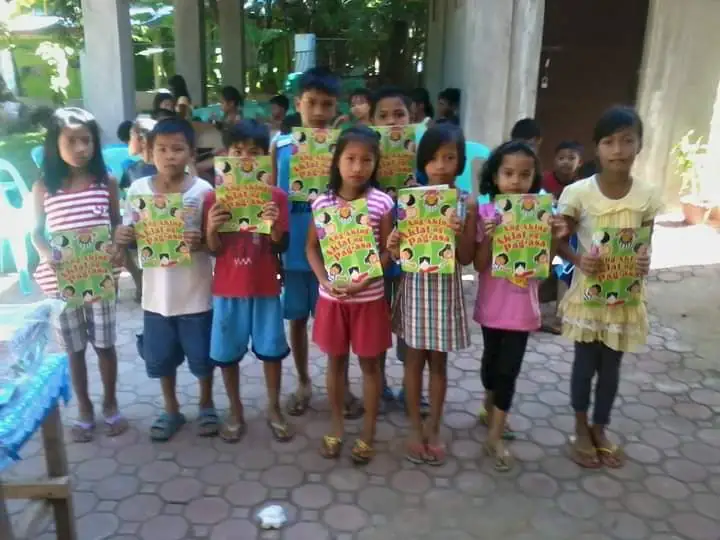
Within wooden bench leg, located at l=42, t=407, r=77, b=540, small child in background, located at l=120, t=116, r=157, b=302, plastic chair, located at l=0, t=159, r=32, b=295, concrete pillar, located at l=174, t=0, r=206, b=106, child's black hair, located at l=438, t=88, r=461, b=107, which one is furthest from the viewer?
concrete pillar, located at l=174, t=0, r=206, b=106

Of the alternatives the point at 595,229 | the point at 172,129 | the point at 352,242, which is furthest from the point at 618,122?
the point at 172,129

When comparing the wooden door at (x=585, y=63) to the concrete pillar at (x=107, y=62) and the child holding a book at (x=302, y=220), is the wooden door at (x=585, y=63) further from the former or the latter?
the child holding a book at (x=302, y=220)

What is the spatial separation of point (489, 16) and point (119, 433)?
15.1 feet

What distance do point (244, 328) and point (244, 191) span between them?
2.18 feet

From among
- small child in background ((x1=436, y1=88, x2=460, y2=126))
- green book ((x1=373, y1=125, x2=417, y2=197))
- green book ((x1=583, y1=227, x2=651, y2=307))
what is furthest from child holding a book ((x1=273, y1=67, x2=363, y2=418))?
small child in background ((x1=436, y1=88, x2=460, y2=126))

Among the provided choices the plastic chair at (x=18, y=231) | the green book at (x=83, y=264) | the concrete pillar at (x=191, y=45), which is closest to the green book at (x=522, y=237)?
the green book at (x=83, y=264)

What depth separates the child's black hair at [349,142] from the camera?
2.79m

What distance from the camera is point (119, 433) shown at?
3348 millimetres

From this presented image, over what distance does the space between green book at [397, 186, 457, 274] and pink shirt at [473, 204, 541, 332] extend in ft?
0.71

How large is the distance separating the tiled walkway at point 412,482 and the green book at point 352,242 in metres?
0.95

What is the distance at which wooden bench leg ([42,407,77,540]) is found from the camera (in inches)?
98.6

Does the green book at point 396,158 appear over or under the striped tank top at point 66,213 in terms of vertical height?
over

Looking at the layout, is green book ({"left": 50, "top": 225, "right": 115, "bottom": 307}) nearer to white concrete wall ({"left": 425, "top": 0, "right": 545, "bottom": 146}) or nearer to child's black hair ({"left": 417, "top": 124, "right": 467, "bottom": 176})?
child's black hair ({"left": 417, "top": 124, "right": 467, "bottom": 176})

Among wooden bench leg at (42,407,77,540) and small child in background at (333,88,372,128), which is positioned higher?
small child in background at (333,88,372,128)
